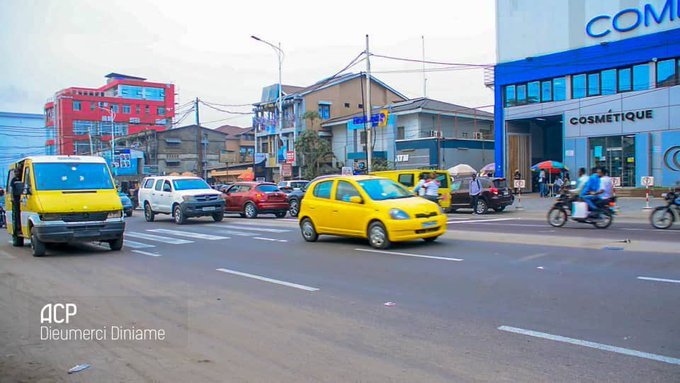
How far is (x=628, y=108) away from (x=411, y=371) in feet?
106

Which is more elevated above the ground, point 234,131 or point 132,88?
point 132,88

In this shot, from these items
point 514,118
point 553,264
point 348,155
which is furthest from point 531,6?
point 553,264

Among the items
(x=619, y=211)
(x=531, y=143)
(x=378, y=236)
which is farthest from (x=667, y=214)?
(x=531, y=143)

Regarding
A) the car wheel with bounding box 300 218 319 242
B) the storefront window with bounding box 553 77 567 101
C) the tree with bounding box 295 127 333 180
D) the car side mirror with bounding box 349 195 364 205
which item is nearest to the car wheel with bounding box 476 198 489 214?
the car wheel with bounding box 300 218 319 242

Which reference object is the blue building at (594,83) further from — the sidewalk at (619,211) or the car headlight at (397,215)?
the car headlight at (397,215)

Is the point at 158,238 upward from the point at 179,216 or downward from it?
downward

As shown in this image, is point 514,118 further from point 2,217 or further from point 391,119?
point 2,217

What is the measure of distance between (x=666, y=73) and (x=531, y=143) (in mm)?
11039

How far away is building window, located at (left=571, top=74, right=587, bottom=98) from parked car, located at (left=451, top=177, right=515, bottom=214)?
13063 mm

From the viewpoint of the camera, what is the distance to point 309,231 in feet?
45.4

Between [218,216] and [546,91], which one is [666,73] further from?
[218,216]

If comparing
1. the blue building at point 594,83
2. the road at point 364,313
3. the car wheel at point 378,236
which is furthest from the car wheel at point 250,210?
the blue building at point 594,83

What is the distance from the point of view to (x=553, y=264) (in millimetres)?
9398

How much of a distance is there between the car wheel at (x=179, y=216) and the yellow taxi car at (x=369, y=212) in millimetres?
8267
